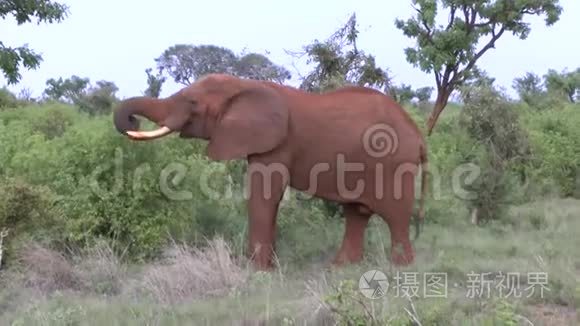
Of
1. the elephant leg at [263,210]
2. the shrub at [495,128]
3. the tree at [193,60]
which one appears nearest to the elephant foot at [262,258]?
the elephant leg at [263,210]

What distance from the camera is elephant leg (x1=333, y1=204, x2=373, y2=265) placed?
9140 mm

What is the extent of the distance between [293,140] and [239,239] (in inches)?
58.8

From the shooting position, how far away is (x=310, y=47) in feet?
49.0

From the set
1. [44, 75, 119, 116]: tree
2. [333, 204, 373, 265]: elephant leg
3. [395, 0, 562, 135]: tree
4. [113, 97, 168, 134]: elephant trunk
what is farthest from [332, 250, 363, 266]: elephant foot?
[44, 75, 119, 116]: tree

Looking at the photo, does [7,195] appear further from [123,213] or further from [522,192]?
[522,192]

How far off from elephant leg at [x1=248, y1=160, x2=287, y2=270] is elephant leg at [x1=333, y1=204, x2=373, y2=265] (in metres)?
0.92

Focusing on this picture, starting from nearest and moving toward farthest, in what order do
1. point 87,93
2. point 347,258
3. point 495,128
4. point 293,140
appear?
point 293,140
point 347,258
point 495,128
point 87,93

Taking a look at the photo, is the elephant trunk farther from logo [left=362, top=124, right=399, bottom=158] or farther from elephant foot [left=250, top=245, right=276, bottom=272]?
logo [left=362, top=124, right=399, bottom=158]

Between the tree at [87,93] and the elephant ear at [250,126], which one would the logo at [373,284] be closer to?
the elephant ear at [250,126]

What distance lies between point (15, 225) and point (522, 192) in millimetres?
8652

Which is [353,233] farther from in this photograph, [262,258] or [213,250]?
Answer: [213,250]

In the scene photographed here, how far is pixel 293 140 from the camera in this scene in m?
8.62

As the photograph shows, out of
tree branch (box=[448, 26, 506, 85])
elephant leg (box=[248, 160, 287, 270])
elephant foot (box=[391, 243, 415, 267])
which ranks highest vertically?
tree branch (box=[448, 26, 506, 85])

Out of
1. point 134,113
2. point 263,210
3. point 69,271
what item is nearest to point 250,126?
point 263,210
